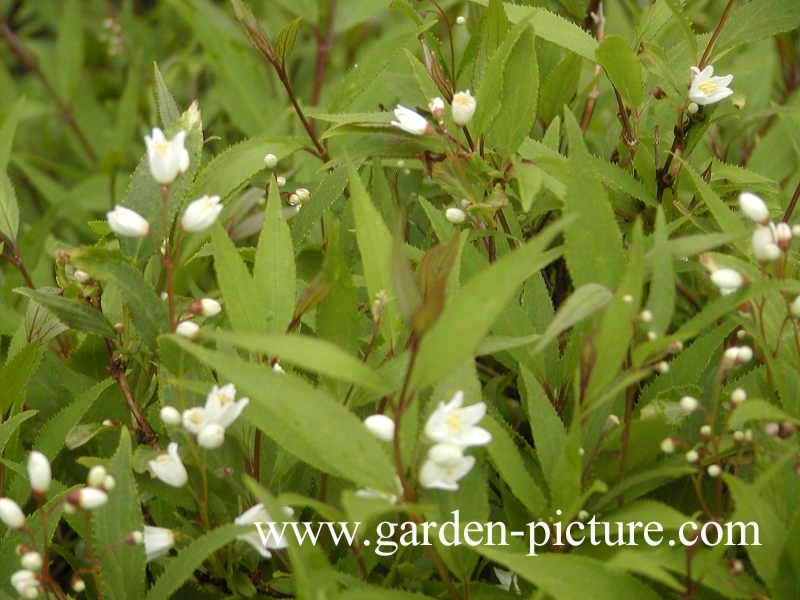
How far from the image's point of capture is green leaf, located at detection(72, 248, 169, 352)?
1090mm

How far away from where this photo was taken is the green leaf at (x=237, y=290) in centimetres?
109

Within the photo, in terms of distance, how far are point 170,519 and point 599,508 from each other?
1.66 ft

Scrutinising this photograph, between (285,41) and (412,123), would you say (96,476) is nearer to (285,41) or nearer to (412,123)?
(412,123)

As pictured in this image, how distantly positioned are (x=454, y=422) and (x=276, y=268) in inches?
12.9

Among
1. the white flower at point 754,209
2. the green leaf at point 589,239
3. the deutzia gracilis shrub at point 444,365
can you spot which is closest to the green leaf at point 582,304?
the deutzia gracilis shrub at point 444,365

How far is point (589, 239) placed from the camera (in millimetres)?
1091

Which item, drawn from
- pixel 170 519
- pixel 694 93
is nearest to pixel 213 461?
pixel 170 519

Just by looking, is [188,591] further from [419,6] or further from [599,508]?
[419,6]

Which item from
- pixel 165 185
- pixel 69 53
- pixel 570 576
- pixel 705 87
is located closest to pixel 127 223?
pixel 165 185

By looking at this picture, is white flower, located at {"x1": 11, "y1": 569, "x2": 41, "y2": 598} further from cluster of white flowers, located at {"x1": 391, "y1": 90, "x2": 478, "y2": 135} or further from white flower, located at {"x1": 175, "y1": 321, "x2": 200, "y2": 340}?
cluster of white flowers, located at {"x1": 391, "y1": 90, "x2": 478, "y2": 135}

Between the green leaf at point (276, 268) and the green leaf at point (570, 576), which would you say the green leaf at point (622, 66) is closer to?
the green leaf at point (276, 268)

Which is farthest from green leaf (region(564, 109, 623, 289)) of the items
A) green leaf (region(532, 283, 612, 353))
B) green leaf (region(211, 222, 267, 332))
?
green leaf (region(211, 222, 267, 332))

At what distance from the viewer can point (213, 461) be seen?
1.11 m

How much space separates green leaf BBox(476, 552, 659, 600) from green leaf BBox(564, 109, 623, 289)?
0.30 m
